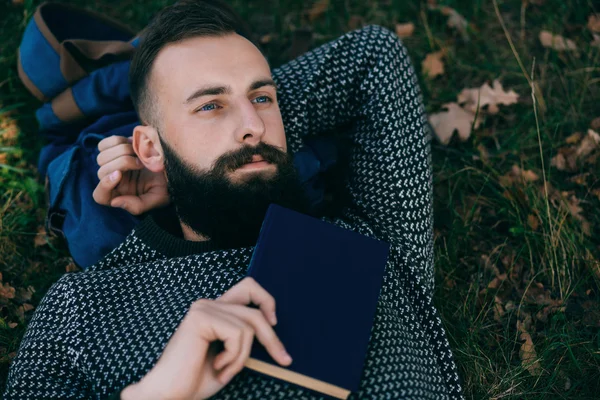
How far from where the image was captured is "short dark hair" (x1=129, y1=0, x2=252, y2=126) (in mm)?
2705

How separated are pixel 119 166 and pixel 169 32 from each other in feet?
2.39

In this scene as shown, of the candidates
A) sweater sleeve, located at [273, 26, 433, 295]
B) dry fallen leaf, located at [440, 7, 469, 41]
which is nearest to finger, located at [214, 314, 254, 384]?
sweater sleeve, located at [273, 26, 433, 295]

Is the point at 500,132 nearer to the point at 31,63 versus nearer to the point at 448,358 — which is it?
the point at 448,358

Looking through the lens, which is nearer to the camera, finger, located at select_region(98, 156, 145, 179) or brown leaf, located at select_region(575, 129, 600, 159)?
finger, located at select_region(98, 156, 145, 179)

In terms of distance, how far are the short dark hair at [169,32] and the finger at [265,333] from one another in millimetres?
1251

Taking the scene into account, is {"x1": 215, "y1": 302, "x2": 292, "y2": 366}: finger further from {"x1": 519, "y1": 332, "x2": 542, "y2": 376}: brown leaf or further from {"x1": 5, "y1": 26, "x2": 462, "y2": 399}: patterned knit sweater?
{"x1": 519, "y1": 332, "x2": 542, "y2": 376}: brown leaf

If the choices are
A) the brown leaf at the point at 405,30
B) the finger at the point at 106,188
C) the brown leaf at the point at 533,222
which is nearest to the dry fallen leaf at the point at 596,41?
the brown leaf at the point at 405,30

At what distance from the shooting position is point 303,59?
10.6ft

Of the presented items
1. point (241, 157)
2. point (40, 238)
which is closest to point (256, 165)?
point (241, 157)

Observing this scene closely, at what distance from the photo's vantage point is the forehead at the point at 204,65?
2.56 metres

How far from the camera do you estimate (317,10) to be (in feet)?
14.0

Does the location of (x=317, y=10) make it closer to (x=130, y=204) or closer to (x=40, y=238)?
(x=130, y=204)

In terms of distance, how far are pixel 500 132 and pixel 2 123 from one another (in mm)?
3380

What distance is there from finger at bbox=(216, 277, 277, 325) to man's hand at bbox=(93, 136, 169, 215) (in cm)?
115
